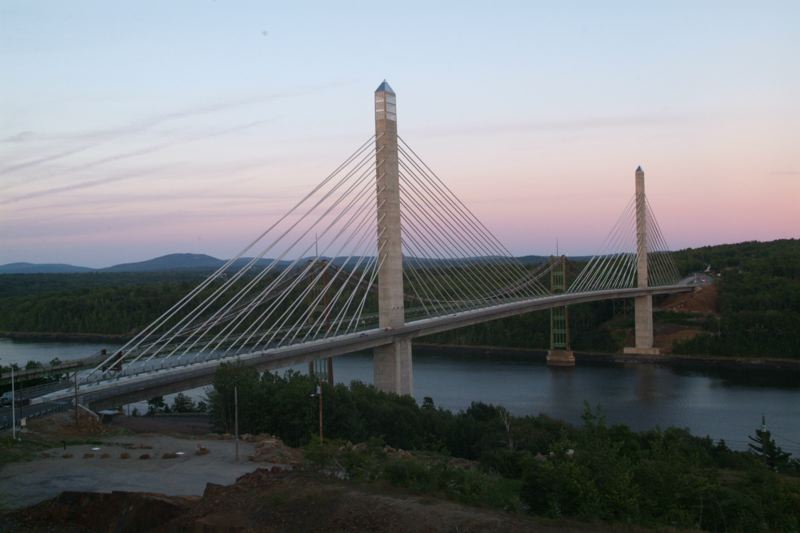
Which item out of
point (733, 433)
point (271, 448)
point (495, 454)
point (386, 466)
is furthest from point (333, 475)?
point (733, 433)

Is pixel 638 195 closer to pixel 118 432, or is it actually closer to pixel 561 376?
pixel 561 376

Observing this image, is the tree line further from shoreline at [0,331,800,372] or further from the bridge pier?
the bridge pier

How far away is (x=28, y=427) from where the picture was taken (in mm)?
8898

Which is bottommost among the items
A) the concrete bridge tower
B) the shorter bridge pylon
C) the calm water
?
the calm water

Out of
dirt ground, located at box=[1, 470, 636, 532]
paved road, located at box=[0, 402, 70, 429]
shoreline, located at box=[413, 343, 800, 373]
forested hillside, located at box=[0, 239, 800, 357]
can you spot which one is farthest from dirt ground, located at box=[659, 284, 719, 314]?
dirt ground, located at box=[1, 470, 636, 532]

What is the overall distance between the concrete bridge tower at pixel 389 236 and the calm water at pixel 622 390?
300cm

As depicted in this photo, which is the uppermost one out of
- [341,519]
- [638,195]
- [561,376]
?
[638,195]

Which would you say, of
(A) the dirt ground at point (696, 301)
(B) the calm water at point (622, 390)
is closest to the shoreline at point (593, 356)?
(B) the calm water at point (622, 390)

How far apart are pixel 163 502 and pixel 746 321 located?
28.2 metres

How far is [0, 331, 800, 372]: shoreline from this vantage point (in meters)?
27.3

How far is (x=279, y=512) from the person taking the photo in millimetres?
5531

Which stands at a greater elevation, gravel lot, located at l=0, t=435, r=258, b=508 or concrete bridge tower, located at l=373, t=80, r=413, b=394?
concrete bridge tower, located at l=373, t=80, r=413, b=394

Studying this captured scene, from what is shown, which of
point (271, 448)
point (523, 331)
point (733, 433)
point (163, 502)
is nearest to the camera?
point (163, 502)

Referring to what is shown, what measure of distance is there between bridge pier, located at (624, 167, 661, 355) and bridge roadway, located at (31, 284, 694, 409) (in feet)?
38.7
